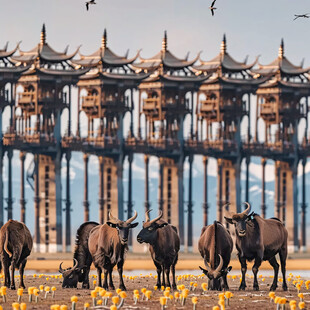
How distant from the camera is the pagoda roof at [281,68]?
113988mm

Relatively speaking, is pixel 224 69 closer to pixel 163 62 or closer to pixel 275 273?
pixel 163 62

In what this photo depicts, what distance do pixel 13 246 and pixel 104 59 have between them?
63339 mm

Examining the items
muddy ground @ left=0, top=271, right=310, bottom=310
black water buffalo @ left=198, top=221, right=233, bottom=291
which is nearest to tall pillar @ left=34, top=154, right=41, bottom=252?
muddy ground @ left=0, top=271, right=310, bottom=310

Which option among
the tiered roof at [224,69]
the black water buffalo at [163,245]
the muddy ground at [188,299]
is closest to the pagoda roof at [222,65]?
the tiered roof at [224,69]

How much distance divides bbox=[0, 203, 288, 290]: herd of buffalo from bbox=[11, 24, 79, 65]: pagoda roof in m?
58.2

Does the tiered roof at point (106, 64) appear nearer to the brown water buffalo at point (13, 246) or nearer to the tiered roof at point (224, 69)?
the tiered roof at point (224, 69)

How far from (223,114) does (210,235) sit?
70.8 m

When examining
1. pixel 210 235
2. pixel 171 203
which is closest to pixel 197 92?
pixel 171 203

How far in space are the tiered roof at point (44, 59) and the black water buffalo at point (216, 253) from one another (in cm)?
5933

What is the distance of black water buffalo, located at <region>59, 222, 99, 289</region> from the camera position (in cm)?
4094

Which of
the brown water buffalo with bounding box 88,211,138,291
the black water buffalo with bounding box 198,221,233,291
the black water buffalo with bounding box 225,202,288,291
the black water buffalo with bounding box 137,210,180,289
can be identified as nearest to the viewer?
the brown water buffalo with bounding box 88,211,138,291

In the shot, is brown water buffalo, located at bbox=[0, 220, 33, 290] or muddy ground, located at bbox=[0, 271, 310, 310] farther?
brown water buffalo, located at bbox=[0, 220, 33, 290]

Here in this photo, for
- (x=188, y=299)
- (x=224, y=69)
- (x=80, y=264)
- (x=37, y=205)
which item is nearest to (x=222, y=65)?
(x=224, y=69)

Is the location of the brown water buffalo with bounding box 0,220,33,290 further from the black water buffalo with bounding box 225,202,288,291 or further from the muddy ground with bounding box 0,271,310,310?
the black water buffalo with bounding box 225,202,288,291
